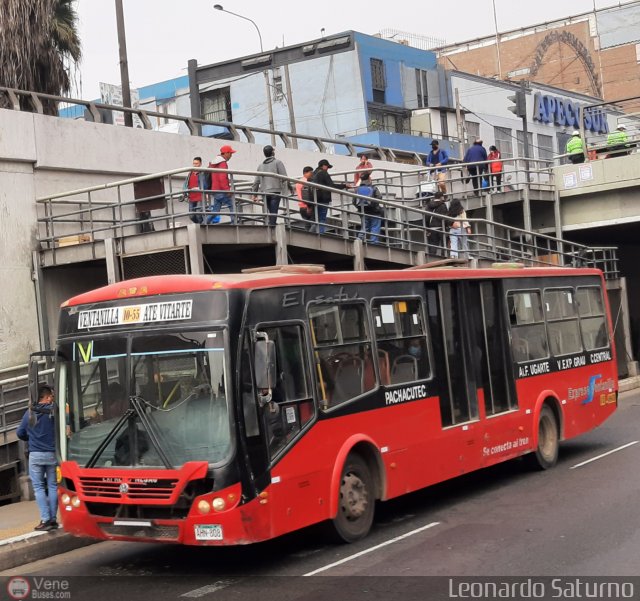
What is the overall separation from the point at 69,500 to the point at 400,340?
413 cm

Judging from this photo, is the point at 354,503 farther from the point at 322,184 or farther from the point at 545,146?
the point at 545,146

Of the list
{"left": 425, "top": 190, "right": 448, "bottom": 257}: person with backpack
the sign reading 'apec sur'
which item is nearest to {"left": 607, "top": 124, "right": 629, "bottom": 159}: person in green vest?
{"left": 425, "top": 190, "right": 448, "bottom": 257}: person with backpack

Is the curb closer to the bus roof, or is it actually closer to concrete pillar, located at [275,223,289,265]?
the bus roof

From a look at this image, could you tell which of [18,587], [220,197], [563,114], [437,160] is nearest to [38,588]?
[18,587]

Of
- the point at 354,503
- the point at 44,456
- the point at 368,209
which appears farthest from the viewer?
the point at 368,209

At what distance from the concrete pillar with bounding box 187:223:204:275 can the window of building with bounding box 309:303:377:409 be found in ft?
17.4

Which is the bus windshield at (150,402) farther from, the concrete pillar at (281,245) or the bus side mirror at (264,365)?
the concrete pillar at (281,245)

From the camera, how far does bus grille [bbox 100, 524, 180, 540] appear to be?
30.6ft

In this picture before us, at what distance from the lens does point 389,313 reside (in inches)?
466

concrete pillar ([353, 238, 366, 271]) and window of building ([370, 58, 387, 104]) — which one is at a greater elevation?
window of building ([370, 58, 387, 104])

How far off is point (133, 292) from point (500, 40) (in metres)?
63.8

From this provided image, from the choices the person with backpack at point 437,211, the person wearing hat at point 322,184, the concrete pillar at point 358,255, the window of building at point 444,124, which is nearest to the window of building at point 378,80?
the window of building at point 444,124

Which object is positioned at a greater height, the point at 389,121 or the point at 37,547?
the point at 389,121

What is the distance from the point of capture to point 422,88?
52.0m
